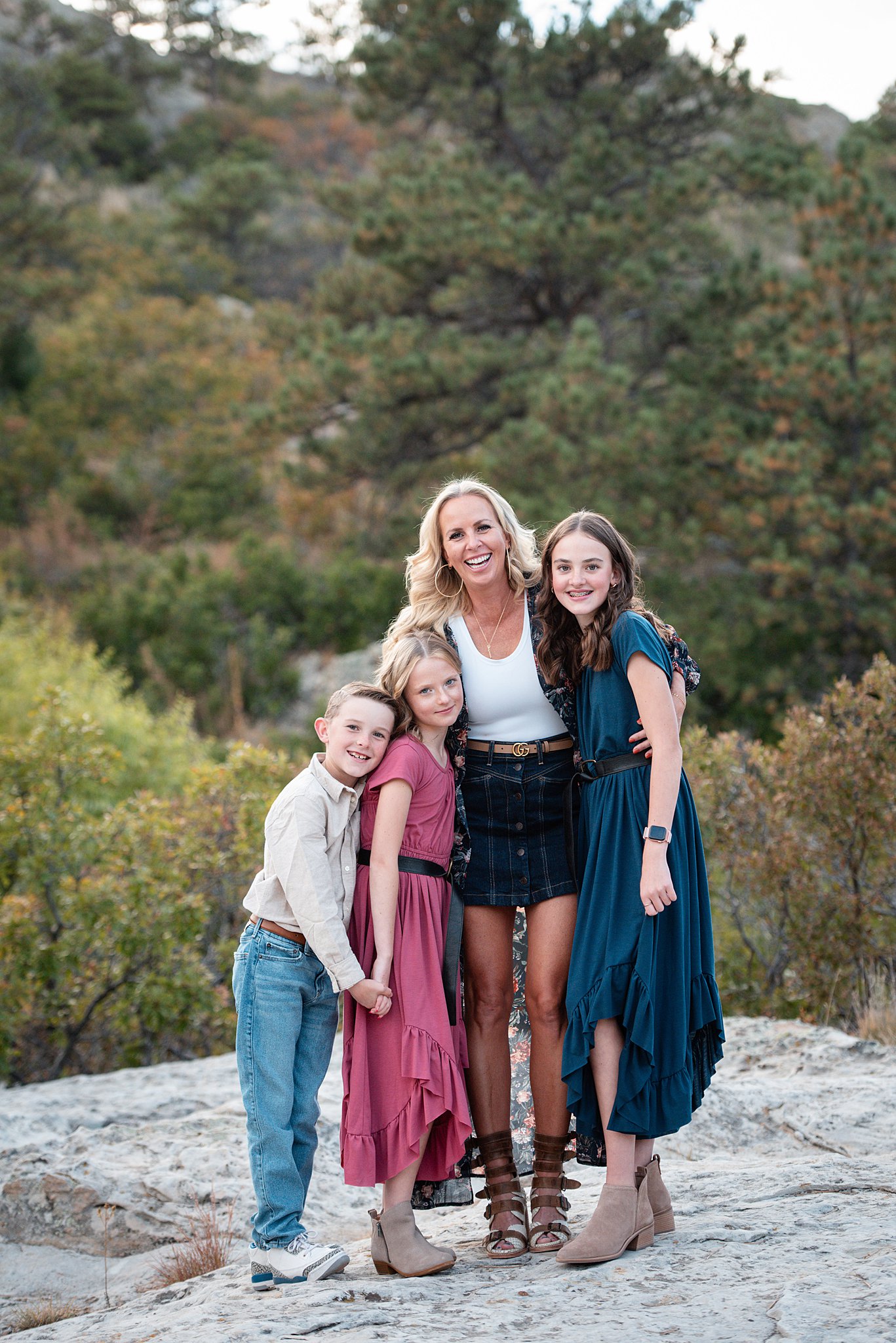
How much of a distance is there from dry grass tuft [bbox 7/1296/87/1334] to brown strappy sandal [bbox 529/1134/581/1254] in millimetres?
1262

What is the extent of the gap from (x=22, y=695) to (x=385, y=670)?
7102 mm

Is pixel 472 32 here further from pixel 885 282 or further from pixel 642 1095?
pixel 642 1095

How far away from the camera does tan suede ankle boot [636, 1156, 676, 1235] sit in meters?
2.90

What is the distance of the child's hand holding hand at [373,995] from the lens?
2.84 meters

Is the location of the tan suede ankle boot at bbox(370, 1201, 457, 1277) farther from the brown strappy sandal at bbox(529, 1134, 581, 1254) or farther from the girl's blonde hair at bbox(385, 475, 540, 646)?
the girl's blonde hair at bbox(385, 475, 540, 646)

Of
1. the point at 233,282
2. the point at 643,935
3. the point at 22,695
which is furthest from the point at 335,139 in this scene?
the point at 643,935

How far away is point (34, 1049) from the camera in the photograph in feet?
18.4

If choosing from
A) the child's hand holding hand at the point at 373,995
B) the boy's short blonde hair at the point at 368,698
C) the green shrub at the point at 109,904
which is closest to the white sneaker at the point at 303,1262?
the child's hand holding hand at the point at 373,995

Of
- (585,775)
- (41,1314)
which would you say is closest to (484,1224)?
(41,1314)

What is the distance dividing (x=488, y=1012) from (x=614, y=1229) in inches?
23.2

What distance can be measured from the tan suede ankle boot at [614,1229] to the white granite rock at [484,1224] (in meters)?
0.04

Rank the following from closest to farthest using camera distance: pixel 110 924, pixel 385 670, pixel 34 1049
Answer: pixel 385 670 → pixel 110 924 → pixel 34 1049

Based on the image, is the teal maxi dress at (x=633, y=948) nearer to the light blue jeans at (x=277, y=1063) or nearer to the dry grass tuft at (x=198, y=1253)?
the light blue jeans at (x=277, y=1063)

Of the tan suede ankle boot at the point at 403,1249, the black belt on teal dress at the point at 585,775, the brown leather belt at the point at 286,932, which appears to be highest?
the black belt on teal dress at the point at 585,775
